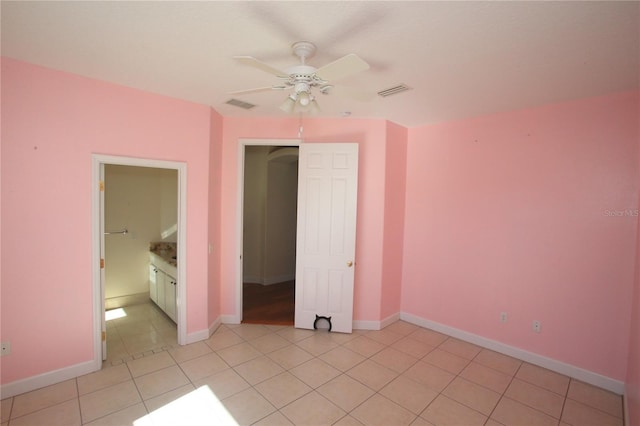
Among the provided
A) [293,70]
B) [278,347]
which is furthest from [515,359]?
[293,70]

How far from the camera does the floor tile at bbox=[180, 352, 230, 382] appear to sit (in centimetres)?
266

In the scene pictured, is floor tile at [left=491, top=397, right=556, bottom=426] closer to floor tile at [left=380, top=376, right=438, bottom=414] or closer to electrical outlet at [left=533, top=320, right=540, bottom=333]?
floor tile at [left=380, top=376, right=438, bottom=414]

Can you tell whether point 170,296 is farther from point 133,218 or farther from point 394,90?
point 394,90

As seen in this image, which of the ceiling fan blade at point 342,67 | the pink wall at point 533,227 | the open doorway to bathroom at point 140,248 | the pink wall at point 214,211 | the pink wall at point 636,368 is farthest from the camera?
the open doorway to bathroom at point 140,248

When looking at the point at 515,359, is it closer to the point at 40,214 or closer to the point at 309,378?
the point at 309,378

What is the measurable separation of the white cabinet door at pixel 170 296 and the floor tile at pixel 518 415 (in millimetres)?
3518

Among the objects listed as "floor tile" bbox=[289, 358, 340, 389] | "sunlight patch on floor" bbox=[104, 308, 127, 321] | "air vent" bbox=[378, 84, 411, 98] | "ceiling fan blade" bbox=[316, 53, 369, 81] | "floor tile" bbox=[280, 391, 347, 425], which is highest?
"air vent" bbox=[378, 84, 411, 98]

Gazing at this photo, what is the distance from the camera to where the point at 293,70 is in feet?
6.18

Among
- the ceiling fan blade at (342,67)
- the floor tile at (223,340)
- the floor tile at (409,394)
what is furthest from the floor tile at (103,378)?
the ceiling fan blade at (342,67)

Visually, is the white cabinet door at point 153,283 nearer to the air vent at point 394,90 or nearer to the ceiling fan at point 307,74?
the ceiling fan at point 307,74

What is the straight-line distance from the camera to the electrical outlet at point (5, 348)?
226cm

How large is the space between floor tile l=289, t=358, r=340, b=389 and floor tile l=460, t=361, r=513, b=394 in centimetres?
128

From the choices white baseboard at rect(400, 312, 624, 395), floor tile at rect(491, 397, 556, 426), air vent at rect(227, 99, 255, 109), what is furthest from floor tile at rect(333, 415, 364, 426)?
air vent at rect(227, 99, 255, 109)

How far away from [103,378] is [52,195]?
167 cm
